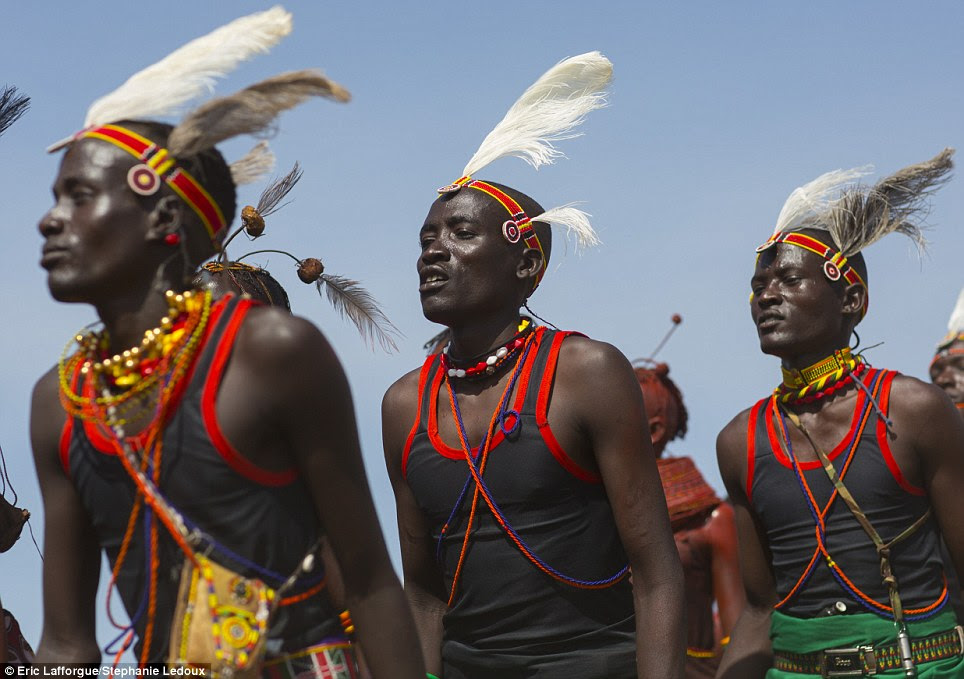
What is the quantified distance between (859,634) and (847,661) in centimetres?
13

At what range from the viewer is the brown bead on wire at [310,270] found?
6.72 metres

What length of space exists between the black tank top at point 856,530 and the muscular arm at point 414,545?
6.24 feet

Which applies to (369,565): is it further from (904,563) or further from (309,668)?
(904,563)

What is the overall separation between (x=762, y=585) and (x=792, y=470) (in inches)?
23.1

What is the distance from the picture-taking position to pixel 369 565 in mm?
3902

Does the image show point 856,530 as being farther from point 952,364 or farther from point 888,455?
point 952,364

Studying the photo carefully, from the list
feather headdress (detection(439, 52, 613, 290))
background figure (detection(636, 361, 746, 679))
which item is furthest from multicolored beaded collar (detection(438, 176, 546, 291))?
background figure (detection(636, 361, 746, 679))

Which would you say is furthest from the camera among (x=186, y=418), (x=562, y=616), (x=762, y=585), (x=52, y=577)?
(x=762, y=585)

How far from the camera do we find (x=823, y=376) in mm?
6992

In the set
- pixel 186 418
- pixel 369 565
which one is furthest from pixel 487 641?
pixel 186 418

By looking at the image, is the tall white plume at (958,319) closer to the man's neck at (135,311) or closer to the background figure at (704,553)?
the background figure at (704,553)

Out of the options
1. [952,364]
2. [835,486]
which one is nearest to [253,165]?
[835,486]

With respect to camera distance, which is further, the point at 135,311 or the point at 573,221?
the point at 573,221

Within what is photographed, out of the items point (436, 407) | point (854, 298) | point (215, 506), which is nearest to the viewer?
point (215, 506)
